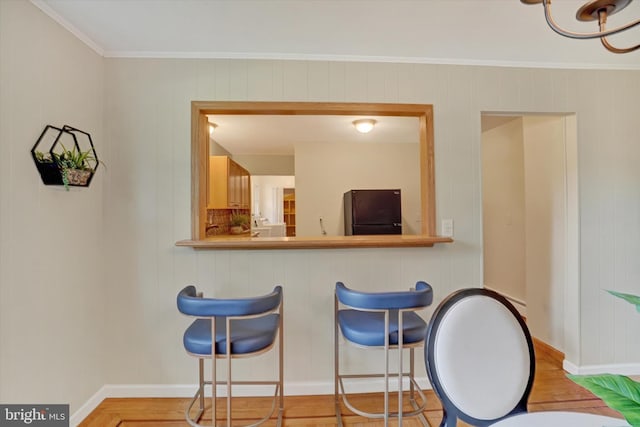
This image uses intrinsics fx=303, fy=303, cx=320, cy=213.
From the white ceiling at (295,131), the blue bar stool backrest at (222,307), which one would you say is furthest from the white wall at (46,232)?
the white ceiling at (295,131)

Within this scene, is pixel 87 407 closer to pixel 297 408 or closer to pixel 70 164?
pixel 297 408

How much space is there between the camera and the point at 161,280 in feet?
6.81

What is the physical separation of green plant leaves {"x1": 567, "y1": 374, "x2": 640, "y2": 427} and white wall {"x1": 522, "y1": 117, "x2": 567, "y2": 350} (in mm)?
2181

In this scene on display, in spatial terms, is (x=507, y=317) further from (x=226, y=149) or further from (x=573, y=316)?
(x=226, y=149)

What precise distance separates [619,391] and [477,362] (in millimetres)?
487

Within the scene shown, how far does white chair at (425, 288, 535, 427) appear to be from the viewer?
1.05 metres

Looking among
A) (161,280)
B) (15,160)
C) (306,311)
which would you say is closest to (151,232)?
(161,280)

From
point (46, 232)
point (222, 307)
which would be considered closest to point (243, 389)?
point (222, 307)

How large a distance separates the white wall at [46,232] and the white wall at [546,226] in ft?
11.0

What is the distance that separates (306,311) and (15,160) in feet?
5.87

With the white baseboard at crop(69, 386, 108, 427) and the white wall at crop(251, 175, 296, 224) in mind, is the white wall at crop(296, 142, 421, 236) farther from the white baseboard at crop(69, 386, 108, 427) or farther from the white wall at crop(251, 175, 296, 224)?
the white baseboard at crop(69, 386, 108, 427)

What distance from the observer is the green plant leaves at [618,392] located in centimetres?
59

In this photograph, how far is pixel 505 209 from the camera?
11.9ft

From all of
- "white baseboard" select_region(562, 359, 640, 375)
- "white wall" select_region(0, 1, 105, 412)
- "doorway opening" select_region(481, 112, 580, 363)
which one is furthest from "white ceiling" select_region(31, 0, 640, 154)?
"white baseboard" select_region(562, 359, 640, 375)
